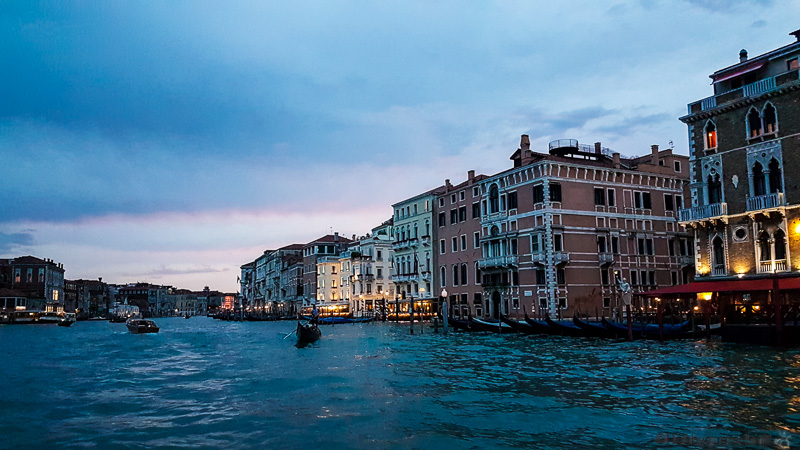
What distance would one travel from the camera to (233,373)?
57.1ft

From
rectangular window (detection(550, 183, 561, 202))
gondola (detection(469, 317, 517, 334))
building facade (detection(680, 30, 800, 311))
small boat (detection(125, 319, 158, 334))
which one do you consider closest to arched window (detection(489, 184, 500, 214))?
rectangular window (detection(550, 183, 561, 202))

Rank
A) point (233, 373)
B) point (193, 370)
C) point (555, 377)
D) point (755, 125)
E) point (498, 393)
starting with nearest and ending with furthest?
point (498, 393) < point (555, 377) < point (233, 373) < point (193, 370) < point (755, 125)

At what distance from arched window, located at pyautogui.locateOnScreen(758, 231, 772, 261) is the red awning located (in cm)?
576

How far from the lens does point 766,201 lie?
2034 centimetres

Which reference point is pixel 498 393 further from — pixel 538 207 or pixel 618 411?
pixel 538 207

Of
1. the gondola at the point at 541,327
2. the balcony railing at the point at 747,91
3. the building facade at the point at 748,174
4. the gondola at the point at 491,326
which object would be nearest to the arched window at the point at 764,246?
the building facade at the point at 748,174

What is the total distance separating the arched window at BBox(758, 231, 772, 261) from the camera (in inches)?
810

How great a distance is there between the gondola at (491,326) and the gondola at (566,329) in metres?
3.10

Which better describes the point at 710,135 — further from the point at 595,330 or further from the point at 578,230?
the point at 578,230

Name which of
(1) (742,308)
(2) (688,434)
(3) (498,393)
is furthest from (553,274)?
(2) (688,434)

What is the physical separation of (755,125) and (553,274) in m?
13.4

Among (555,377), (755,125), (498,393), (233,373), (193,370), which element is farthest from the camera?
(755,125)

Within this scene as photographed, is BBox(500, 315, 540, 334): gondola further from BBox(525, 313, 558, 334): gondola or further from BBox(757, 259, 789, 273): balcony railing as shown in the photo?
BBox(757, 259, 789, 273): balcony railing

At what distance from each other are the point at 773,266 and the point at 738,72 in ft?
23.1
